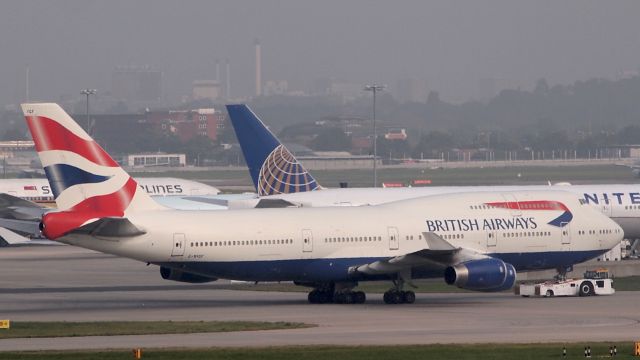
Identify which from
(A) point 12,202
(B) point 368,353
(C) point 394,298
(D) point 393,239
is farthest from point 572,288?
(A) point 12,202

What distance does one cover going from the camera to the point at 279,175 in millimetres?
81250

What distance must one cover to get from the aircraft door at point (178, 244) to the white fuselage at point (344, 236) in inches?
1.4

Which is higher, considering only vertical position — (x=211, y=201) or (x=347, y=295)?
(x=211, y=201)

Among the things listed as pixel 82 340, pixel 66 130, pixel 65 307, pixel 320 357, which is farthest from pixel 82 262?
pixel 320 357

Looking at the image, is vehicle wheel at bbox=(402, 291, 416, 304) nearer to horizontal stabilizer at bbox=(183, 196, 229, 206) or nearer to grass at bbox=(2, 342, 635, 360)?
grass at bbox=(2, 342, 635, 360)

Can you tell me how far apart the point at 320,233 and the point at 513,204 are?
8.65m

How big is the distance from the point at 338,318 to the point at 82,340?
33.4 ft

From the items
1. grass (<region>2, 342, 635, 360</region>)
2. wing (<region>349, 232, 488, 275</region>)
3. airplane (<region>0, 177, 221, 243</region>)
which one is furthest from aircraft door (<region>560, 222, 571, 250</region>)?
airplane (<region>0, 177, 221, 243</region>)

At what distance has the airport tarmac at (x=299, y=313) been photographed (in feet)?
147

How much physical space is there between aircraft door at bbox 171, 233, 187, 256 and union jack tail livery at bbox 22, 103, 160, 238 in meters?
2.53

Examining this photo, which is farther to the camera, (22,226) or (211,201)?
(211,201)

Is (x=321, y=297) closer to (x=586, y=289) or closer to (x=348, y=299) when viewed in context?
(x=348, y=299)

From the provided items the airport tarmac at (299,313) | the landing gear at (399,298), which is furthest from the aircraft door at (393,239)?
the airport tarmac at (299,313)

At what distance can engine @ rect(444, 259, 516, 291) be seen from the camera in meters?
55.6
